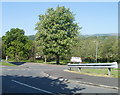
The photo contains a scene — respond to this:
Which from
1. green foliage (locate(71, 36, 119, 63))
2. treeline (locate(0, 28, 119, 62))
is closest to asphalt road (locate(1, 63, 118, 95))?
treeline (locate(0, 28, 119, 62))

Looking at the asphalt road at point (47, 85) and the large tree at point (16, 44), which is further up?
the large tree at point (16, 44)

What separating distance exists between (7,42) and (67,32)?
3465cm

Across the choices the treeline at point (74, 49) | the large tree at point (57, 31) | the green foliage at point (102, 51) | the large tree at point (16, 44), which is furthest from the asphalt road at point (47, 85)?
the green foliage at point (102, 51)

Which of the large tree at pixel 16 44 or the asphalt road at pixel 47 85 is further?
the large tree at pixel 16 44

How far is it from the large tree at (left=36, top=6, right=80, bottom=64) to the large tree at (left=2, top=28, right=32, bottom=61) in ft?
47.5

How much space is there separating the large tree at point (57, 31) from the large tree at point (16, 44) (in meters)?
14.5

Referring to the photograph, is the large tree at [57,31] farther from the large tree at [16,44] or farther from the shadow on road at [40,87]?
the shadow on road at [40,87]

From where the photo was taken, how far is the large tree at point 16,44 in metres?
54.5

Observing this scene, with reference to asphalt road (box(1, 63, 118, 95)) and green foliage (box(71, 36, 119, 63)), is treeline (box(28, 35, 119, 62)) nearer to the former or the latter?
green foliage (box(71, 36, 119, 63))

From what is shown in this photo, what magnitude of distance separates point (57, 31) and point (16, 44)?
1838 cm

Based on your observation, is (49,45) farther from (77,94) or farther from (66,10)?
(77,94)

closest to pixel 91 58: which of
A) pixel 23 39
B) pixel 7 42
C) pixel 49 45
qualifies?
pixel 23 39

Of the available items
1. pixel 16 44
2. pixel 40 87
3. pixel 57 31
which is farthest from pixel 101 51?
pixel 40 87

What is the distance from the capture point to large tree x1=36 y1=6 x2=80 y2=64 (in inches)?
1532
